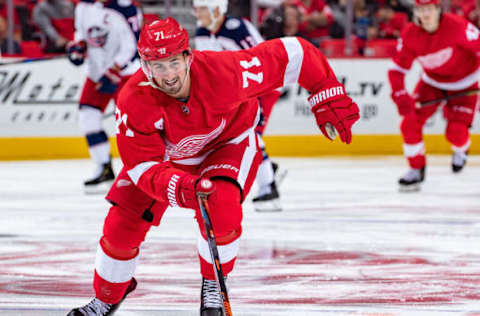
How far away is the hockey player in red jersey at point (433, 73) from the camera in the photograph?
6344 mm

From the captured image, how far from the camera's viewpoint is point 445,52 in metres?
6.47

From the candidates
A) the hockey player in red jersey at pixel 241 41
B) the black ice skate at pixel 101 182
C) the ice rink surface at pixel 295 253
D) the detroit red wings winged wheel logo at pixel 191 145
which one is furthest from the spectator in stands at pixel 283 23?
the detroit red wings winged wheel logo at pixel 191 145

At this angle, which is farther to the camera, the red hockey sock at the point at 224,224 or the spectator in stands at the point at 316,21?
the spectator in stands at the point at 316,21

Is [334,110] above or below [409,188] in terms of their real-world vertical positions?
above

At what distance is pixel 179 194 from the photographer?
2545 mm

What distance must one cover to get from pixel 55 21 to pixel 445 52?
148 inches

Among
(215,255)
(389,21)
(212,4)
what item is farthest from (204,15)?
(389,21)

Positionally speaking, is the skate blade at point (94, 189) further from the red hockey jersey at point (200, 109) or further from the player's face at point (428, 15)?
the red hockey jersey at point (200, 109)

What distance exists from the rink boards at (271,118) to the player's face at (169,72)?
575 centimetres

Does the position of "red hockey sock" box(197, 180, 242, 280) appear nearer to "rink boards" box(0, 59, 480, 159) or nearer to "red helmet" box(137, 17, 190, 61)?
"red helmet" box(137, 17, 190, 61)

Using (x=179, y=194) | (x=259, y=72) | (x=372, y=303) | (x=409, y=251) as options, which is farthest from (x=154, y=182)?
(x=409, y=251)

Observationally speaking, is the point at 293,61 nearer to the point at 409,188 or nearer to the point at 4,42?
the point at 409,188

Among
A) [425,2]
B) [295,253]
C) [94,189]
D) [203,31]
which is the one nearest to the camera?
[295,253]

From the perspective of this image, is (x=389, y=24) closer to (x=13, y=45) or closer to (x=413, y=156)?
(x=413, y=156)
